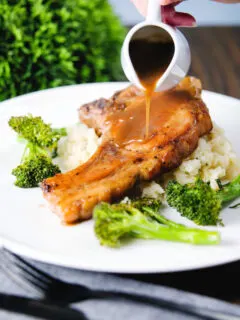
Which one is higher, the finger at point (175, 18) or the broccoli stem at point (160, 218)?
the finger at point (175, 18)

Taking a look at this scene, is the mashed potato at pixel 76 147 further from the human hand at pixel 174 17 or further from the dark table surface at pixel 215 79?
the dark table surface at pixel 215 79

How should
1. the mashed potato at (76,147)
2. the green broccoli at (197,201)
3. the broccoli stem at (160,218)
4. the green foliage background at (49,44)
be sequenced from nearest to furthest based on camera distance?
the broccoli stem at (160,218), the green broccoli at (197,201), the mashed potato at (76,147), the green foliage background at (49,44)

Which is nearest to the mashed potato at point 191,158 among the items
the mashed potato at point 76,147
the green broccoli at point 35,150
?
the mashed potato at point 76,147

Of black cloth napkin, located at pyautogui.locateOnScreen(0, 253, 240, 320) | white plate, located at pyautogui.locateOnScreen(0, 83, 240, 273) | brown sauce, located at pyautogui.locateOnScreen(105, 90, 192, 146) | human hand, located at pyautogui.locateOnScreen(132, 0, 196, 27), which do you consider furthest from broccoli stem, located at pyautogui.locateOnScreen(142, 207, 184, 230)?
human hand, located at pyautogui.locateOnScreen(132, 0, 196, 27)

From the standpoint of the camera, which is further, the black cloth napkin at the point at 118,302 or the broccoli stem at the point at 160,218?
the broccoli stem at the point at 160,218

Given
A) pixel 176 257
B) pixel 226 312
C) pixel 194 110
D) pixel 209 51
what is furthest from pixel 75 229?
pixel 209 51

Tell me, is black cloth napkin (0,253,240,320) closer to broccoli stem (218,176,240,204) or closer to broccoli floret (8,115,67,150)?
broccoli stem (218,176,240,204)
